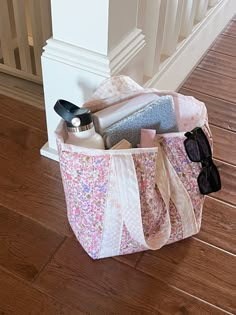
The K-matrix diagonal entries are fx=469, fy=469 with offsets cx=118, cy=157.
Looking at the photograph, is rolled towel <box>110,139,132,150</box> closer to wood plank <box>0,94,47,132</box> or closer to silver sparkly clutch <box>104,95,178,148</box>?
silver sparkly clutch <box>104,95,178,148</box>

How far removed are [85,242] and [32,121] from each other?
0.53m

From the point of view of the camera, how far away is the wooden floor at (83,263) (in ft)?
3.40

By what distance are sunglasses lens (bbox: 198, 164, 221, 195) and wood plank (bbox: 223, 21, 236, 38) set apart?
1095mm

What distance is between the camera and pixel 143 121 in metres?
1.03

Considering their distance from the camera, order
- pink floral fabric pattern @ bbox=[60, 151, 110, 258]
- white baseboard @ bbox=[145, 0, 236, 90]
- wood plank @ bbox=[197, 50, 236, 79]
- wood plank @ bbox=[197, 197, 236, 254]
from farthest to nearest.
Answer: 1. wood plank @ bbox=[197, 50, 236, 79]
2. white baseboard @ bbox=[145, 0, 236, 90]
3. wood plank @ bbox=[197, 197, 236, 254]
4. pink floral fabric pattern @ bbox=[60, 151, 110, 258]

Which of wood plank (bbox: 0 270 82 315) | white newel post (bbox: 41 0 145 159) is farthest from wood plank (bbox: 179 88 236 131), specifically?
wood plank (bbox: 0 270 82 315)

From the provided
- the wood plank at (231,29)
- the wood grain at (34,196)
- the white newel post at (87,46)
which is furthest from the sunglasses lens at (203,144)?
the wood plank at (231,29)

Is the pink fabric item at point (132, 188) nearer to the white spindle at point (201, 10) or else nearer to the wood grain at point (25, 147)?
the wood grain at point (25, 147)

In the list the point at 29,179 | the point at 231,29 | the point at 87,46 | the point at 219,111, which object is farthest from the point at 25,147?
the point at 231,29

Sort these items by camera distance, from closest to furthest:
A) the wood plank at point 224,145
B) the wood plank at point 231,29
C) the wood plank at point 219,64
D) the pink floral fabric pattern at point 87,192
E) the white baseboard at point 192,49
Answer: the pink floral fabric pattern at point 87,192
the wood plank at point 224,145
the white baseboard at point 192,49
the wood plank at point 219,64
the wood plank at point 231,29

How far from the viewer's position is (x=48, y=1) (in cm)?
147

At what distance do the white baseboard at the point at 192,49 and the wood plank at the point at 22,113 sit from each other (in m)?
0.36

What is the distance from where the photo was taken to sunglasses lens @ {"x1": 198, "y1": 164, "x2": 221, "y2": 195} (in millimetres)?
1032

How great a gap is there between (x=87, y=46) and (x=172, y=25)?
49cm
